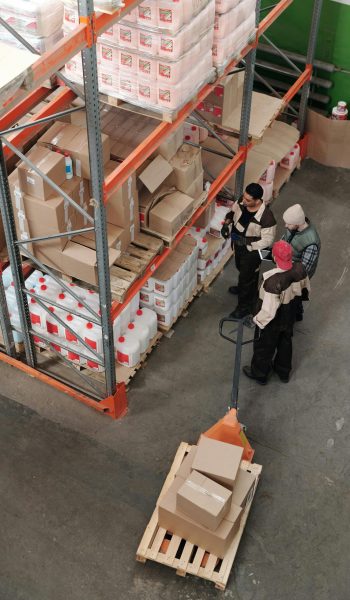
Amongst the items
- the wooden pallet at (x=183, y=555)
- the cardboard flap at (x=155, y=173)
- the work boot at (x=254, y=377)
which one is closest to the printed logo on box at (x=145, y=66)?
the cardboard flap at (x=155, y=173)

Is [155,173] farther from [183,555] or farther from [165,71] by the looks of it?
[183,555]

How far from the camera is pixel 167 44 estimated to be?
6.46 meters

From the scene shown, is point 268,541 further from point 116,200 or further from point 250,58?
point 250,58

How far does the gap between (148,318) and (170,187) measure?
5.05 ft

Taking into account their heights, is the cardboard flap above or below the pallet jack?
above

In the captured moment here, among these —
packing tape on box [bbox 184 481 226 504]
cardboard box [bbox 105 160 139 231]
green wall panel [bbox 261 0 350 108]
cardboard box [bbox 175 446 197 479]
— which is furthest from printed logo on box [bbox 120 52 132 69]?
green wall panel [bbox 261 0 350 108]

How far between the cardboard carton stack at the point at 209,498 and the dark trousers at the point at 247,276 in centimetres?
264

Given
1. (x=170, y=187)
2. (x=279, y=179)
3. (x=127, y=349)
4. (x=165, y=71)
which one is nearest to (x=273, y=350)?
(x=127, y=349)

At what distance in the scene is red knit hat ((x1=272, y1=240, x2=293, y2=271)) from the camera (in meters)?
7.79

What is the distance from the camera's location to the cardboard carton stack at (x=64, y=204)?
7.10 m

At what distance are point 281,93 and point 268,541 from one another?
7.01 m

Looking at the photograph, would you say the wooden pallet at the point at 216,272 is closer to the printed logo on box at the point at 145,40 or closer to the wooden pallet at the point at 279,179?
the wooden pallet at the point at 279,179

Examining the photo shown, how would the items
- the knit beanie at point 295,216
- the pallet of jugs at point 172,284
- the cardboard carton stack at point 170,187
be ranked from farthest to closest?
1. the pallet of jugs at point 172,284
2. the knit beanie at point 295,216
3. the cardboard carton stack at point 170,187

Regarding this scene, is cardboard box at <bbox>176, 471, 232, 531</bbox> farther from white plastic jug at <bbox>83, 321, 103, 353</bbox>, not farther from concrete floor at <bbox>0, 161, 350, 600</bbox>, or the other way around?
white plastic jug at <bbox>83, 321, 103, 353</bbox>
